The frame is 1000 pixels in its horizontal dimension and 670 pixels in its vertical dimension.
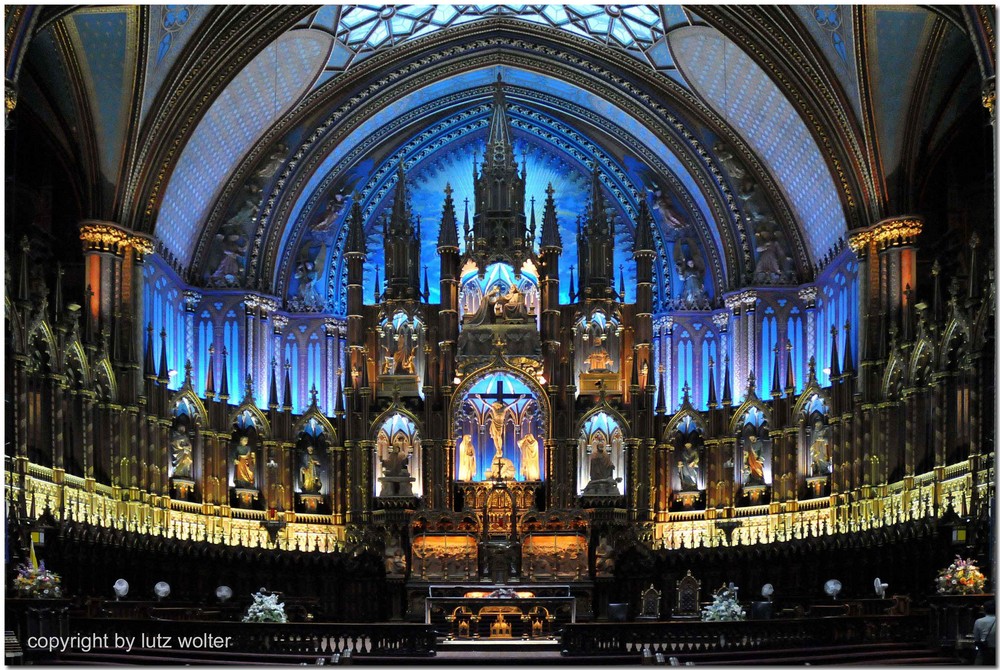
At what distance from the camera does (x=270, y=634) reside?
2486 centimetres

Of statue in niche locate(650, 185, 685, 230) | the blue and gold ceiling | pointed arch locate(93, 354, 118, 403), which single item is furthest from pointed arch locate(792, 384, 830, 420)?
pointed arch locate(93, 354, 118, 403)

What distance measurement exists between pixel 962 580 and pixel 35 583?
15113 mm

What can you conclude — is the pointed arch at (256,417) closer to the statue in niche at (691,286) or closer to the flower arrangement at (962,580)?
the statue in niche at (691,286)

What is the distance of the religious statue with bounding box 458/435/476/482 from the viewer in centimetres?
3953

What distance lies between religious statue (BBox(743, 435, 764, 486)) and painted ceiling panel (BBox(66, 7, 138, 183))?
1645cm

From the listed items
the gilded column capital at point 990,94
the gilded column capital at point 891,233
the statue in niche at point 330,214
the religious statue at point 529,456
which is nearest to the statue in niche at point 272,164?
the statue in niche at point 330,214

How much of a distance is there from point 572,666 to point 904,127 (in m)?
15.3

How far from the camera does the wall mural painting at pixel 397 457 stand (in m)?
38.7

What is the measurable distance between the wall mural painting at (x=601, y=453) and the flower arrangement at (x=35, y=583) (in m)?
15.9

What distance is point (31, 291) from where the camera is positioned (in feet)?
96.5

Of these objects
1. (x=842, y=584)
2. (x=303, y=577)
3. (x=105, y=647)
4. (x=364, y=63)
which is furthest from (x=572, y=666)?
(x=364, y=63)

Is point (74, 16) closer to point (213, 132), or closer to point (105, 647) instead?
point (213, 132)

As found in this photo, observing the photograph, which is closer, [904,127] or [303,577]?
[904,127]

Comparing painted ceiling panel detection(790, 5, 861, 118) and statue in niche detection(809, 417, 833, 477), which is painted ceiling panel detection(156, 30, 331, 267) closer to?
painted ceiling panel detection(790, 5, 861, 118)
